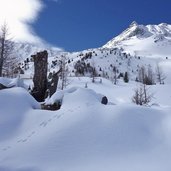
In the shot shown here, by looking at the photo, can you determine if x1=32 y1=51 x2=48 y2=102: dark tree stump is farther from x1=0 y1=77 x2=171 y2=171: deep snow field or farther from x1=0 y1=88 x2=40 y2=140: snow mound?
x1=0 y1=77 x2=171 y2=171: deep snow field

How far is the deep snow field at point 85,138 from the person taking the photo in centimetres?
780

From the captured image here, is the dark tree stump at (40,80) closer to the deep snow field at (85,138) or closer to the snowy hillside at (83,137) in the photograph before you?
the snowy hillside at (83,137)

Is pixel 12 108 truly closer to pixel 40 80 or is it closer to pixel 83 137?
pixel 83 137

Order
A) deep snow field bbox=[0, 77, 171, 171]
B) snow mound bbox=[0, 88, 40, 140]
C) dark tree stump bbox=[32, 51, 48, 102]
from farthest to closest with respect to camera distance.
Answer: dark tree stump bbox=[32, 51, 48, 102] → snow mound bbox=[0, 88, 40, 140] → deep snow field bbox=[0, 77, 171, 171]

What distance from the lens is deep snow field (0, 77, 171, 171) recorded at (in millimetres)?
7805

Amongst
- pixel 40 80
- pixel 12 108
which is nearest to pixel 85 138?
pixel 12 108

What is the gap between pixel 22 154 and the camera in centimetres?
851

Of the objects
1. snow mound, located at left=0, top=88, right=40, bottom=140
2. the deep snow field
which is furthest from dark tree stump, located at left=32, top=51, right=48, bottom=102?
the deep snow field

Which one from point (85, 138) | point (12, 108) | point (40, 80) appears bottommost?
point (85, 138)

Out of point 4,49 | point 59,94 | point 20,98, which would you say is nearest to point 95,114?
point 20,98

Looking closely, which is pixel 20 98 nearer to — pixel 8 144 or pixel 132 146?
pixel 8 144

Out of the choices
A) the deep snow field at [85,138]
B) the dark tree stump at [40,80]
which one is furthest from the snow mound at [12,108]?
the dark tree stump at [40,80]

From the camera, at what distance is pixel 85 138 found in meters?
8.79

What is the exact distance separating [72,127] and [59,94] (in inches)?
202
